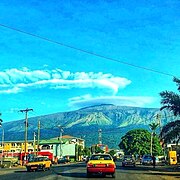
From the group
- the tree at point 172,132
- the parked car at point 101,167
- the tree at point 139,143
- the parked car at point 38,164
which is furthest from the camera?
the tree at point 139,143

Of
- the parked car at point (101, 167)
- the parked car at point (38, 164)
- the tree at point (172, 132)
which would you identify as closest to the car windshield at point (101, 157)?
the parked car at point (101, 167)

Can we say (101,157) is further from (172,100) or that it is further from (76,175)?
(172,100)

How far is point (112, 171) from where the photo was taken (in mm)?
26844

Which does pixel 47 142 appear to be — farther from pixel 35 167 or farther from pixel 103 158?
pixel 103 158

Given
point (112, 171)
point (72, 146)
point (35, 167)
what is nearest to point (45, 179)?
point (112, 171)

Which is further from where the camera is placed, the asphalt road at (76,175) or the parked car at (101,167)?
the asphalt road at (76,175)

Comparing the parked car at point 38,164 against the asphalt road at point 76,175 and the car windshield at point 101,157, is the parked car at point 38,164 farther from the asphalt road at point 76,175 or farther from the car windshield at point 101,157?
the car windshield at point 101,157

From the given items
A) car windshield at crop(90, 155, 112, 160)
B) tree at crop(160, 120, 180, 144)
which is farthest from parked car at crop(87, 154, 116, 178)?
tree at crop(160, 120, 180, 144)

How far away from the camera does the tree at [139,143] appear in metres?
116

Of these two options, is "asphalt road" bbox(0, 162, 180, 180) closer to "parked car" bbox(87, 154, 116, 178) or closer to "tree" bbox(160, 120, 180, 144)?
"parked car" bbox(87, 154, 116, 178)

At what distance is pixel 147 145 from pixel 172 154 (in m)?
54.2

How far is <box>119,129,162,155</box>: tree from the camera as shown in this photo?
116062mm

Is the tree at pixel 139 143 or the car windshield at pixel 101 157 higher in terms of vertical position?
the tree at pixel 139 143

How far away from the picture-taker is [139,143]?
119188 millimetres
